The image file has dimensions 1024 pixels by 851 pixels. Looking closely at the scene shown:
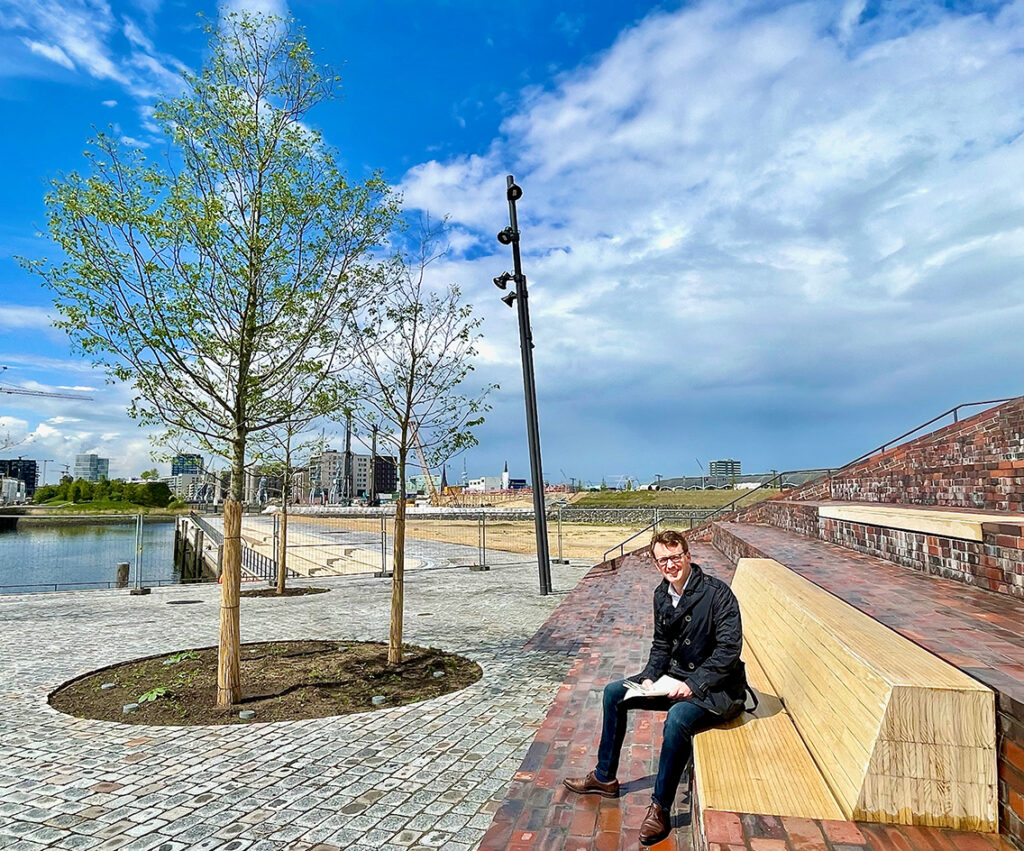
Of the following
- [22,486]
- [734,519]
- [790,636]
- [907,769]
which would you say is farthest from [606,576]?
[22,486]

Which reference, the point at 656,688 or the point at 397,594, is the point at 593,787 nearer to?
the point at 656,688

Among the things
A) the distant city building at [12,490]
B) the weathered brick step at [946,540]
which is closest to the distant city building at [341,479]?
the weathered brick step at [946,540]

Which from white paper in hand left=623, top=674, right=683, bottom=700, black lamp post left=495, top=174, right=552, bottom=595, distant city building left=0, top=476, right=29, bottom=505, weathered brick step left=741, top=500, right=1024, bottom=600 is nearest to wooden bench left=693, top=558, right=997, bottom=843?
white paper in hand left=623, top=674, right=683, bottom=700

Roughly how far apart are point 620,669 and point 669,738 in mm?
3189

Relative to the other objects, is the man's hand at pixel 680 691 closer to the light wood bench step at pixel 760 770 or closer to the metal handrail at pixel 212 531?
the light wood bench step at pixel 760 770

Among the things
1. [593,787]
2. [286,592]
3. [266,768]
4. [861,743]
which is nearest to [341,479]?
[286,592]

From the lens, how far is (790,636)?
Answer: 3676 mm

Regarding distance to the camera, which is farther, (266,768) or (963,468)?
(963,468)

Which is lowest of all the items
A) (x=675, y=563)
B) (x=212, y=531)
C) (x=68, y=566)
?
(x=68, y=566)

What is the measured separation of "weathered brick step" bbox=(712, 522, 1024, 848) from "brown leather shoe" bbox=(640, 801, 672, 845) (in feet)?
4.41

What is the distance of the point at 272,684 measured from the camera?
6.40m

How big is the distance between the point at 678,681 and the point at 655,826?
65 cm

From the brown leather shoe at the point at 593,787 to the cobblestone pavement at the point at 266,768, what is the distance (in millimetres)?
499

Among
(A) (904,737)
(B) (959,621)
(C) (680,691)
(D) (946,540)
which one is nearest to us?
(A) (904,737)
